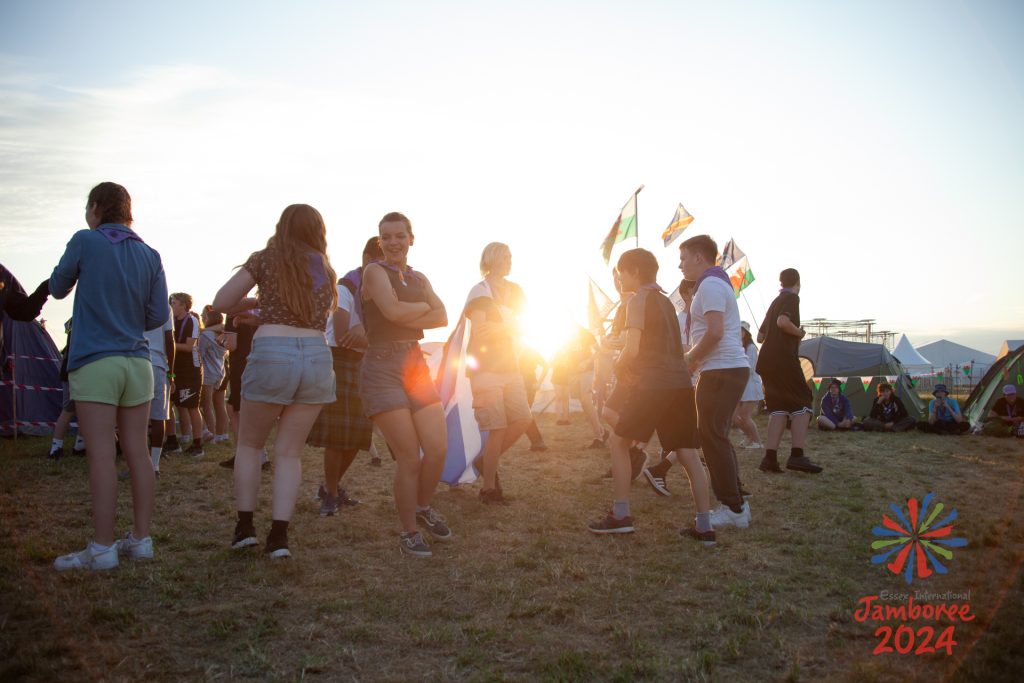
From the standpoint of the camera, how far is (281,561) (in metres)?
4.09

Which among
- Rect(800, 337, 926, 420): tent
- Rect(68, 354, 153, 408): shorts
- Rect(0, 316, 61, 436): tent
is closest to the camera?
Rect(68, 354, 153, 408): shorts

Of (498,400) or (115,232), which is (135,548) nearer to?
(115,232)

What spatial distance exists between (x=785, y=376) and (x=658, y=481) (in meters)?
1.95

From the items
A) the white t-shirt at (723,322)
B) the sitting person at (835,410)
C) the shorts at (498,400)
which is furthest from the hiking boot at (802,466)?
the sitting person at (835,410)

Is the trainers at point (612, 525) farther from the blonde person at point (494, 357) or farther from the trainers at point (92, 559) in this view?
the trainers at point (92, 559)

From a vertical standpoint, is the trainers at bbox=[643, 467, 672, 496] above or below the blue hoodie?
below

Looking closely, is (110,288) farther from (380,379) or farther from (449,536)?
(449,536)

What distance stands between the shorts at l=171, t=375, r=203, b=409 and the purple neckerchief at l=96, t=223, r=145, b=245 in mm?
5204

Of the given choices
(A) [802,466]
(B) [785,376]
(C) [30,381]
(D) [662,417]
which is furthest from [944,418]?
(C) [30,381]

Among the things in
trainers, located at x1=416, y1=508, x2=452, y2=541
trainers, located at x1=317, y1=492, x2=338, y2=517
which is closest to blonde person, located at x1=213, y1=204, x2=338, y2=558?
trainers, located at x1=416, y1=508, x2=452, y2=541

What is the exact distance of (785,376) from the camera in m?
7.48

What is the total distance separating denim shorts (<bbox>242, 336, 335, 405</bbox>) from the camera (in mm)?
3977

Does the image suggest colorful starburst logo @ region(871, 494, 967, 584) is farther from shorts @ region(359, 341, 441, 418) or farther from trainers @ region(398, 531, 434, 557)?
shorts @ region(359, 341, 441, 418)

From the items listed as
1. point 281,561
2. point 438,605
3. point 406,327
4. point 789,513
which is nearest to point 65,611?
point 281,561
